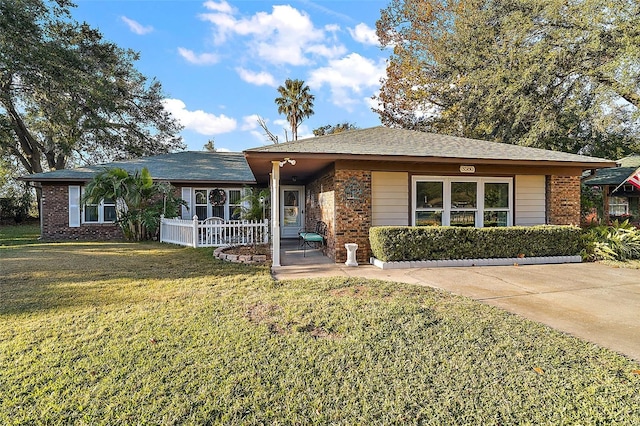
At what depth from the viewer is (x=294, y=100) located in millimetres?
28781

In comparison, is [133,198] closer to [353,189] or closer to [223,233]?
[223,233]

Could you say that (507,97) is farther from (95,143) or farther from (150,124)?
(95,143)

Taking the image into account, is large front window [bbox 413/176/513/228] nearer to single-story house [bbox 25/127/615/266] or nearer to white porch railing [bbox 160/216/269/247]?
single-story house [bbox 25/127/615/266]

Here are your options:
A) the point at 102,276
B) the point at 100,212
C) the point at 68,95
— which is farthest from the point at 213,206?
the point at 68,95

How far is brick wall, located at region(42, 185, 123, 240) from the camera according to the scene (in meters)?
14.0

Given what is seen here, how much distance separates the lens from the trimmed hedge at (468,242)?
7.63 m

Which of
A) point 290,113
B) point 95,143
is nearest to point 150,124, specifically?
point 95,143

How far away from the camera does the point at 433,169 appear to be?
8.77 meters

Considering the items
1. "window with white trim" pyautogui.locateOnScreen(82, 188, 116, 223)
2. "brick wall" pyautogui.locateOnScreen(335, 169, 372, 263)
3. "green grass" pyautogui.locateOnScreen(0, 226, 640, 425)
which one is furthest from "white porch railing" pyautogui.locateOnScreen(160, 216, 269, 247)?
"green grass" pyautogui.locateOnScreen(0, 226, 640, 425)

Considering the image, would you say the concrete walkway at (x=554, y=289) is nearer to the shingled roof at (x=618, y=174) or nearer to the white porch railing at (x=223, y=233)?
the white porch railing at (x=223, y=233)

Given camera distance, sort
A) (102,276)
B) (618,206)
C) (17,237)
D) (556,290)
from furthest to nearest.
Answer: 1. (618,206)
2. (17,237)
3. (102,276)
4. (556,290)

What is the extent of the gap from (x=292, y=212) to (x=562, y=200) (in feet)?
32.4

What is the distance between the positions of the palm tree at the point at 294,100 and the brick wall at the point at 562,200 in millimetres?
22531

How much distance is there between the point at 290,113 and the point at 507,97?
17.5 metres
